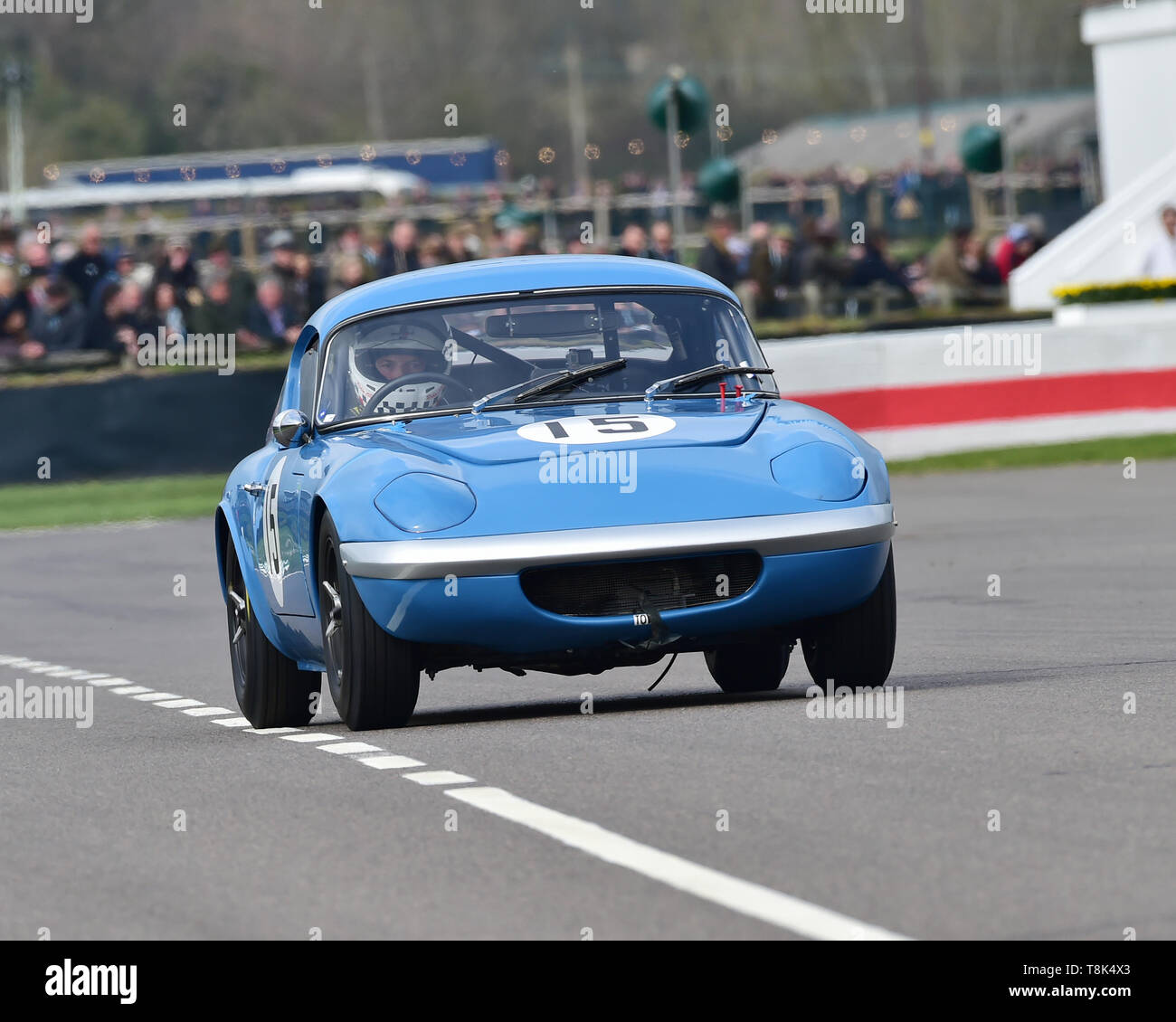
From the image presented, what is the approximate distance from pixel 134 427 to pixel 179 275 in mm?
2044

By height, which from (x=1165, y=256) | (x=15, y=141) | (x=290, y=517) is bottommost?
(x=1165, y=256)

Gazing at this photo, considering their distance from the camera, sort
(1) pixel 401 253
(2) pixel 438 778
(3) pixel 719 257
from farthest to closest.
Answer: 1. (3) pixel 719 257
2. (1) pixel 401 253
3. (2) pixel 438 778

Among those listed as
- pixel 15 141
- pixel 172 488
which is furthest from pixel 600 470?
pixel 15 141

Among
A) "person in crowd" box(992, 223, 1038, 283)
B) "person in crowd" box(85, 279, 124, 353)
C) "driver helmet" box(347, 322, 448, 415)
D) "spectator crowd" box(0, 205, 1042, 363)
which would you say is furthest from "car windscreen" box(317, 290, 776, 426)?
"person in crowd" box(992, 223, 1038, 283)

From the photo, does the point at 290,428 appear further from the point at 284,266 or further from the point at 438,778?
the point at 284,266

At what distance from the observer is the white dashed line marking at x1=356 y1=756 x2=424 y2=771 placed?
7773mm

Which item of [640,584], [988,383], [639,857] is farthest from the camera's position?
[988,383]

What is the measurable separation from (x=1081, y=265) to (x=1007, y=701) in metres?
26.6

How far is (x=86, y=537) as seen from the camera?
71.8ft

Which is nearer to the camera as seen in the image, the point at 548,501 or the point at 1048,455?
the point at 548,501

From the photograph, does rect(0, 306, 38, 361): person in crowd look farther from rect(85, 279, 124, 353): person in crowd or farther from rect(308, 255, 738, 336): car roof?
rect(308, 255, 738, 336): car roof

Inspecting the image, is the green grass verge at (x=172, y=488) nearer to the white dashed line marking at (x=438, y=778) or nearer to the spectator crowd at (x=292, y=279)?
the spectator crowd at (x=292, y=279)

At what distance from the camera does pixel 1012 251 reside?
35.5 meters
